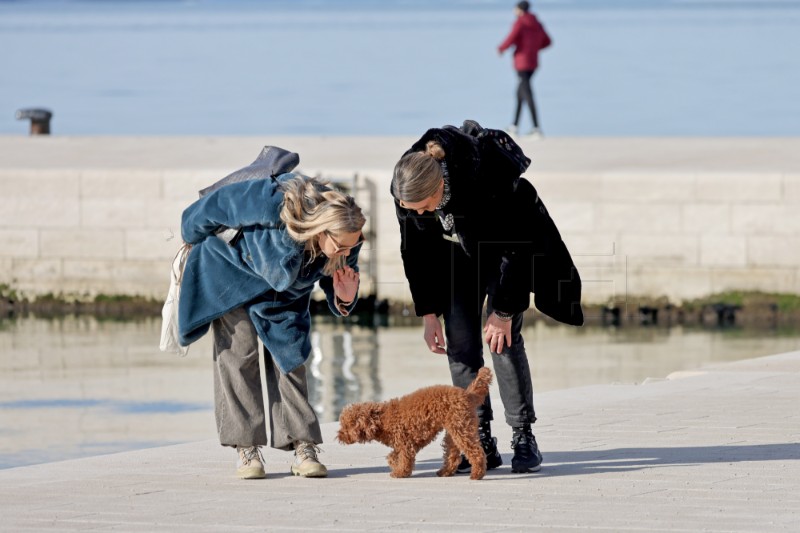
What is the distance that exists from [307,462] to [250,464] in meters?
0.22

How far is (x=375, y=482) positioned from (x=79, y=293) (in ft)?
38.0

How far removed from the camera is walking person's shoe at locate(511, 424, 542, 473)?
7094mm

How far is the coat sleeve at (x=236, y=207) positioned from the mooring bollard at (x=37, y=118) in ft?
56.3

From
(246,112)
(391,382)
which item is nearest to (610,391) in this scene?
(391,382)

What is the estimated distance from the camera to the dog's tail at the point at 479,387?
22.6ft

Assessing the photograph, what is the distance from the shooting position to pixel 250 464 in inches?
278

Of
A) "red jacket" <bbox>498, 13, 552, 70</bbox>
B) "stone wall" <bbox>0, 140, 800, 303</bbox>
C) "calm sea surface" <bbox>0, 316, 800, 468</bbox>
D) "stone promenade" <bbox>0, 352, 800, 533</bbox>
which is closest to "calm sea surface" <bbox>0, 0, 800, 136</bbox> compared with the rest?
"red jacket" <bbox>498, 13, 552, 70</bbox>

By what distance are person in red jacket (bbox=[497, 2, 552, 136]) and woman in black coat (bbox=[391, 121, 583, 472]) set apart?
48.6 feet

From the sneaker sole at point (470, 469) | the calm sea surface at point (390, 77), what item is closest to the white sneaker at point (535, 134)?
the calm sea surface at point (390, 77)

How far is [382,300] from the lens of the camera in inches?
680

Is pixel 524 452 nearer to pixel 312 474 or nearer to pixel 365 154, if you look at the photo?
pixel 312 474

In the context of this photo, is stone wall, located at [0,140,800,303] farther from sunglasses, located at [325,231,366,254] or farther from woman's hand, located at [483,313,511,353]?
sunglasses, located at [325,231,366,254]

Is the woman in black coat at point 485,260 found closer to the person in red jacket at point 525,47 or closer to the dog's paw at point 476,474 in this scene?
the dog's paw at point 476,474

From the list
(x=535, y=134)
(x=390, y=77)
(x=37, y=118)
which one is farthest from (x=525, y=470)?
(x=390, y=77)
